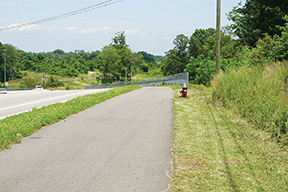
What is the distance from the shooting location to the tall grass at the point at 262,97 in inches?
277

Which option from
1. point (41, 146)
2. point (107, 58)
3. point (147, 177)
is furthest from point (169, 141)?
point (107, 58)

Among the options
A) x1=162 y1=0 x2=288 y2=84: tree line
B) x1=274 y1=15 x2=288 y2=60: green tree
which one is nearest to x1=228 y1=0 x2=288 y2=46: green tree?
x1=162 y1=0 x2=288 y2=84: tree line

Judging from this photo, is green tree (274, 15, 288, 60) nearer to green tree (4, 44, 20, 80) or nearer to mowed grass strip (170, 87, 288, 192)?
mowed grass strip (170, 87, 288, 192)

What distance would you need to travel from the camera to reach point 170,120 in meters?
9.09

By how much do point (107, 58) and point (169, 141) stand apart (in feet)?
296

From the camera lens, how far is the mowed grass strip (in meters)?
3.96

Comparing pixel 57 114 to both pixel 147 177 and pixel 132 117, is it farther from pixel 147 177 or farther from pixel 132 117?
pixel 147 177

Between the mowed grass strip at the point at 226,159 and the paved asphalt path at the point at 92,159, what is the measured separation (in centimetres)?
32

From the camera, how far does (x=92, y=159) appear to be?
16.8 ft

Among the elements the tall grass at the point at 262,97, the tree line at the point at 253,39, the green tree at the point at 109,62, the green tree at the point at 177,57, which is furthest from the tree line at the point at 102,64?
the tall grass at the point at 262,97

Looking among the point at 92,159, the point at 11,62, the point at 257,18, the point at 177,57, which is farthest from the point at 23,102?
the point at 11,62

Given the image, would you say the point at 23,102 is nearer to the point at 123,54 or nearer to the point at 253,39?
the point at 253,39

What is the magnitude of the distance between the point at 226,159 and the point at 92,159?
2.59 metres

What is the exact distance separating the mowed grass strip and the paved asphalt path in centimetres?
32
